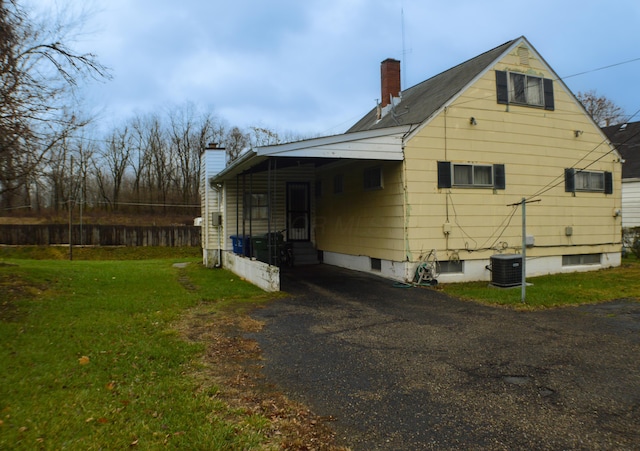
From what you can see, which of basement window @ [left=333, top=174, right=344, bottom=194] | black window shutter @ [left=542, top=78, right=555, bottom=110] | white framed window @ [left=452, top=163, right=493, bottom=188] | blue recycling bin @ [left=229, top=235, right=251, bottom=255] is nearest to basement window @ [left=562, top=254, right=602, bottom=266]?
white framed window @ [left=452, top=163, right=493, bottom=188]

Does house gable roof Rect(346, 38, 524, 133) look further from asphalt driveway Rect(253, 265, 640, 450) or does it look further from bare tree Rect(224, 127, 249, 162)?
bare tree Rect(224, 127, 249, 162)

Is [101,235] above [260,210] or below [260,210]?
below

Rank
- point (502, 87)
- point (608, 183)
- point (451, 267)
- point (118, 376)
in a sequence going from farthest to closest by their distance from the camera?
1. point (608, 183)
2. point (502, 87)
3. point (451, 267)
4. point (118, 376)

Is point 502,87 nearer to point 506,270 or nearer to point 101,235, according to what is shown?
point 506,270

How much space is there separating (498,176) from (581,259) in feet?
13.2

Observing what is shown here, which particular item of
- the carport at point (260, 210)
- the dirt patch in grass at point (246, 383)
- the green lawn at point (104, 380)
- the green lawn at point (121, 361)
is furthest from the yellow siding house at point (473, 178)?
the green lawn at point (104, 380)

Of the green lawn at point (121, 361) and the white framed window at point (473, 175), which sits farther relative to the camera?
the white framed window at point (473, 175)

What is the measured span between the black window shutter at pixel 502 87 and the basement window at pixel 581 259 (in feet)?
15.6

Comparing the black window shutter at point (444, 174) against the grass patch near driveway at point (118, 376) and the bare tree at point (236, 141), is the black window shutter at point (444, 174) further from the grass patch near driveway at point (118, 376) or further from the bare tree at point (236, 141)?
the bare tree at point (236, 141)

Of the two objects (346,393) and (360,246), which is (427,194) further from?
(346,393)

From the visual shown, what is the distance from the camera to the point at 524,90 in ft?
37.9

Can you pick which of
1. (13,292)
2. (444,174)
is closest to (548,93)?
(444,174)

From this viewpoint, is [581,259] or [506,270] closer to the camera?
[506,270]

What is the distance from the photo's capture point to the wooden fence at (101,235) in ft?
89.0
